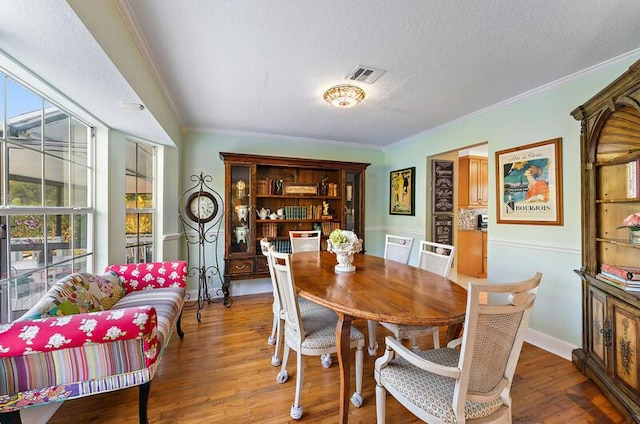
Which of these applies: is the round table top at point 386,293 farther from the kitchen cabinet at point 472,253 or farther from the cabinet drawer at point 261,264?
the kitchen cabinet at point 472,253

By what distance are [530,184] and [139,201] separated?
13.7 feet

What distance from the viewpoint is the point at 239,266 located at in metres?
3.69

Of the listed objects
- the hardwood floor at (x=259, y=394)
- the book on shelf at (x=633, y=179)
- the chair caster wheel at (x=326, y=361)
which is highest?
the book on shelf at (x=633, y=179)

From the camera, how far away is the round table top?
131 cm

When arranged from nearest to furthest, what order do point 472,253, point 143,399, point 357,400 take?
point 143,399 → point 357,400 → point 472,253

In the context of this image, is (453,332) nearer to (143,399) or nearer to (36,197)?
(143,399)

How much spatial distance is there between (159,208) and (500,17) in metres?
3.69

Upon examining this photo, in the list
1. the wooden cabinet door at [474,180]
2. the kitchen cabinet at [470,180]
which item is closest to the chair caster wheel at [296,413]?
the kitchen cabinet at [470,180]

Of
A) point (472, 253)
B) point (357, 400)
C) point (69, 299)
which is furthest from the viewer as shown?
point (472, 253)

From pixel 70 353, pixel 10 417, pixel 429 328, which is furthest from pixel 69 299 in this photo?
pixel 429 328

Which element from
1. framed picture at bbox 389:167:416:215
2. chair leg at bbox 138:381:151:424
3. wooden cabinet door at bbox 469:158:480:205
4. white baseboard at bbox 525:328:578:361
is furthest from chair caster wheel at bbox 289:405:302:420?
wooden cabinet door at bbox 469:158:480:205

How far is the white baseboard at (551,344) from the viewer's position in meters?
2.34

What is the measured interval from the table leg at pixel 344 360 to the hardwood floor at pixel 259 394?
0.71 feet

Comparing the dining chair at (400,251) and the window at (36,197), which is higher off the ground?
the window at (36,197)
